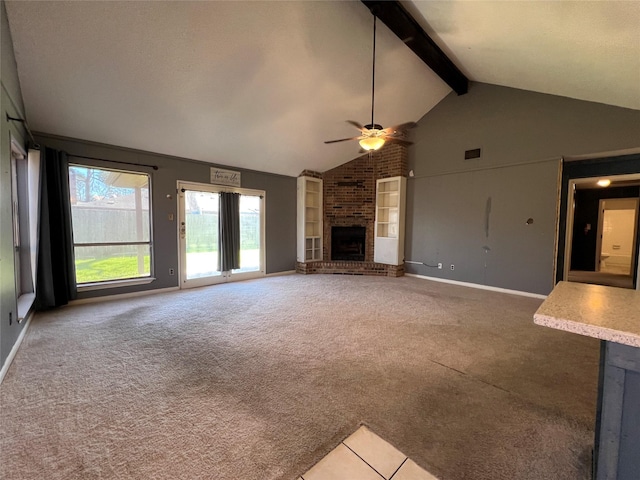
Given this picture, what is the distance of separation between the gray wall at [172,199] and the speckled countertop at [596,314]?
5.06 m

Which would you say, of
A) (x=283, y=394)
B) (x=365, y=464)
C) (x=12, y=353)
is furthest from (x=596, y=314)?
(x=12, y=353)

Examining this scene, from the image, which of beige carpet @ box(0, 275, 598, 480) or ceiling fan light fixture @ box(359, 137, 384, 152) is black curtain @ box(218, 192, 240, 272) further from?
ceiling fan light fixture @ box(359, 137, 384, 152)

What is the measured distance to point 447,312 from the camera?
366cm

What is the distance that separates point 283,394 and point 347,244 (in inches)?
206

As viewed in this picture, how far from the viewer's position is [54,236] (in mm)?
3631

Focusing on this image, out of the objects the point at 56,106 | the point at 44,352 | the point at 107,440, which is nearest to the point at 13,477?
the point at 107,440

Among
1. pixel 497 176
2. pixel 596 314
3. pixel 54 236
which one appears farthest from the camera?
pixel 497 176

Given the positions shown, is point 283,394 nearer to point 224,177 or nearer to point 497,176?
point 224,177

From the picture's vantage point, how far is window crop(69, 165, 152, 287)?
12.9ft

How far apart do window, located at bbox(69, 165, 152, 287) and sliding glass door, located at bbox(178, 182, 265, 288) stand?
0.58 metres

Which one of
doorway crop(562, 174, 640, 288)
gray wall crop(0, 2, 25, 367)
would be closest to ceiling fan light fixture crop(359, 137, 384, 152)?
gray wall crop(0, 2, 25, 367)

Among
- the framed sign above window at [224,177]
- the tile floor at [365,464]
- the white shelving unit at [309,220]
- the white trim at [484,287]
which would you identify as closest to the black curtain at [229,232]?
the framed sign above window at [224,177]

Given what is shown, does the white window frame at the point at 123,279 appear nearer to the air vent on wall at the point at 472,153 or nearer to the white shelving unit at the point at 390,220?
the white shelving unit at the point at 390,220

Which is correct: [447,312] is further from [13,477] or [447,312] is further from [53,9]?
[53,9]
